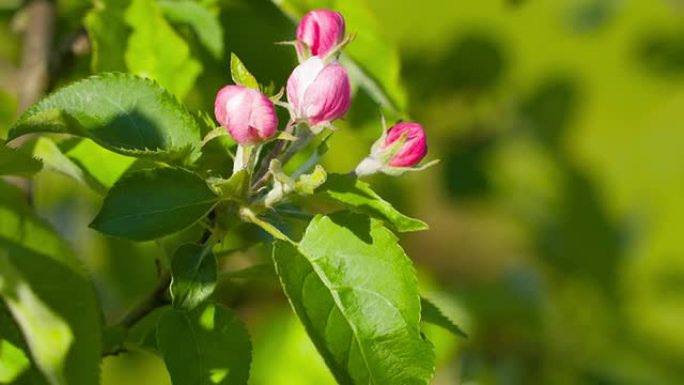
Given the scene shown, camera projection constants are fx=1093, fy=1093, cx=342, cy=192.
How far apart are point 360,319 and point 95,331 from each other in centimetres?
19

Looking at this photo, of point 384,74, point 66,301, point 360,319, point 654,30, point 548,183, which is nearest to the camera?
point 360,319

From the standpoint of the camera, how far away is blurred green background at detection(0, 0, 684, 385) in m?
0.85

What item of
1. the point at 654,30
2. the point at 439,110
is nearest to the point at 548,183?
the point at 439,110

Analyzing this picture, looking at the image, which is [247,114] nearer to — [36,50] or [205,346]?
[205,346]

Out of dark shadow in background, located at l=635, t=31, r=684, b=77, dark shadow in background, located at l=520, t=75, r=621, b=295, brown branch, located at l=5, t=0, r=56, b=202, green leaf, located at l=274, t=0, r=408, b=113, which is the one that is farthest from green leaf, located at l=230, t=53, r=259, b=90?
dark shadow in background, located at l=635, t=31, r=684, b=77

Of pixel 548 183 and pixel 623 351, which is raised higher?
pixel 548 183

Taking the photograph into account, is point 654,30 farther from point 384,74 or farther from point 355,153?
point 384,74

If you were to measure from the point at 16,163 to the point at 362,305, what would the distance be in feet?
0.65

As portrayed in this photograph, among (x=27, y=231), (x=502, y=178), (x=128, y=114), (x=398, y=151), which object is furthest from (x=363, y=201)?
(x=502, y=178)

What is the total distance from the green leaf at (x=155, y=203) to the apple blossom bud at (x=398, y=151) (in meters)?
0.09

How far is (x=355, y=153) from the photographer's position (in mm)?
1496

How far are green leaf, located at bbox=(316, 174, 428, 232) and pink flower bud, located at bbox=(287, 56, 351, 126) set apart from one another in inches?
1.7

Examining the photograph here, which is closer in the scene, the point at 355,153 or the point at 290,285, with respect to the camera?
the point at 290,285

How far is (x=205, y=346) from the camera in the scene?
598 millimetres
